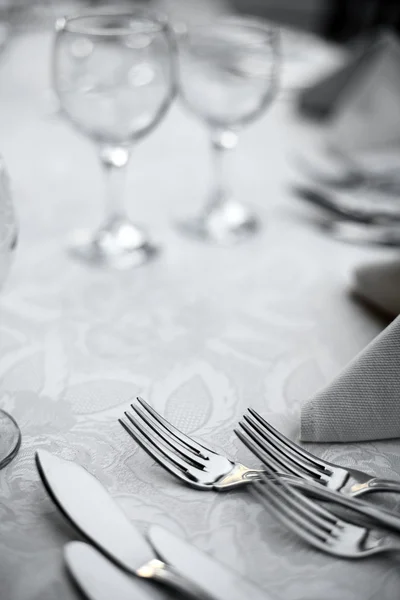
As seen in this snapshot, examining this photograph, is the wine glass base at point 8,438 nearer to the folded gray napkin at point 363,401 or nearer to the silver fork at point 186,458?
the silver fork at point 186,458

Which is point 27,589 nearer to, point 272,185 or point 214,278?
point 214,278

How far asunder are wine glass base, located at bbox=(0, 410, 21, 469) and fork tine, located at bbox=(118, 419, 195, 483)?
0.07 m

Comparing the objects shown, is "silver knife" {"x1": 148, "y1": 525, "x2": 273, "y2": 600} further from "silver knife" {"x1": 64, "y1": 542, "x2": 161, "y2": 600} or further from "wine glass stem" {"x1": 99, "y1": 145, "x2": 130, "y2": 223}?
"wine glass stem" {"x1": 99, "y1": 145, "x2": 130, "y2": 223}

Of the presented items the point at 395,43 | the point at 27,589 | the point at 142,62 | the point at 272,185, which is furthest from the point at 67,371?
the point at 395,43

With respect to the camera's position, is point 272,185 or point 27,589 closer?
point 27,589

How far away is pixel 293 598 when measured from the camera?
31cm

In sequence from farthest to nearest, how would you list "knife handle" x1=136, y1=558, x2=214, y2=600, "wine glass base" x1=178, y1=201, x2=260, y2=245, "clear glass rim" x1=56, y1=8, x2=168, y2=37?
"wine glass base" x1=178, y1=201, x2=260, y2=245 → "clear glass rim" x1=56, y1=8, x2=168, y2=37 → "knife handle" x1=136, y1=558, x2=214, y2=600

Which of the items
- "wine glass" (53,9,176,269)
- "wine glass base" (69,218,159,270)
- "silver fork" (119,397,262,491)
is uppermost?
"wine glass" (53,9,176,269)

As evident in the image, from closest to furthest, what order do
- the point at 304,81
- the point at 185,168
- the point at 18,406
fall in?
1. the point at 18,406
2. the point at 185,168
3. the point at 304,81

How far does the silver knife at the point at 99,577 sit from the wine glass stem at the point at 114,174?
1.46 ft

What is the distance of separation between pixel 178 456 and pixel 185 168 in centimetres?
59

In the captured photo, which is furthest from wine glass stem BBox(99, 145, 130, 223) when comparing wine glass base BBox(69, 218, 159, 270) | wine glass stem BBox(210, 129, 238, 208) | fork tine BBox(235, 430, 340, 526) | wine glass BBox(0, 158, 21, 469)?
fork tine BBox(235, 430, 340, 526)

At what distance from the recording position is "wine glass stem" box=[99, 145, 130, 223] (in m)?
0.68

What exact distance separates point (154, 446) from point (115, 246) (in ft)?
1.08
